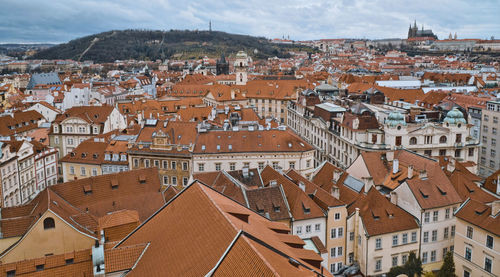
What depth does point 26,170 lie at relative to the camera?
56.5m

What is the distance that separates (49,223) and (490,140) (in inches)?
2667

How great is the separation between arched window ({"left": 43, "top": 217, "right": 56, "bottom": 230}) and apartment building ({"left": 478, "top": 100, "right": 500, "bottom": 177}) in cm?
6592

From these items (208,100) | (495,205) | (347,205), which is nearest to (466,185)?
Answer: (495,205)

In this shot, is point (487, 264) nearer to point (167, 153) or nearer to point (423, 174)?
point (423, 174)

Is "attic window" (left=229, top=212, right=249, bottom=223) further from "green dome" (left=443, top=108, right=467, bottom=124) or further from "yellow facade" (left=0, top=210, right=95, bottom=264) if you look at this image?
"green dome" (left=443, top=108, right=467, bottom=124)

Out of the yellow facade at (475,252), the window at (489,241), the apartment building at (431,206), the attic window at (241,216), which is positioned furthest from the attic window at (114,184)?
the window at (489,241)

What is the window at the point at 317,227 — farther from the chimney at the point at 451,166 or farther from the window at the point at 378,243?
the chimney at the point at 451,166

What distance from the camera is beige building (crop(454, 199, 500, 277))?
1382 inches

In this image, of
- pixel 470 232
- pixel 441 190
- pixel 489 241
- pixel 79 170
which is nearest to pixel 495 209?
pixel 489 241

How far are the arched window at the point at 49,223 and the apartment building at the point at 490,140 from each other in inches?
A: 2595

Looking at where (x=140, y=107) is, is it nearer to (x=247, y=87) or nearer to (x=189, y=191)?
(x=247, y=87)

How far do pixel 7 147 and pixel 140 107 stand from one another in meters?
42.2

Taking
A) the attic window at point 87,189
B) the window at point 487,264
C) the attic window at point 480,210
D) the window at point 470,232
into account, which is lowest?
the window at point 487,264

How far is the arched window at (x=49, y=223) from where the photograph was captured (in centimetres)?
3142
